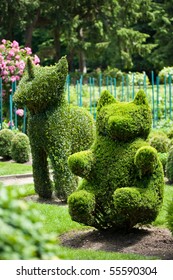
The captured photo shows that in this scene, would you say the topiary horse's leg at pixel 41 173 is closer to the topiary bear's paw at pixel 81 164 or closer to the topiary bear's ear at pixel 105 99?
the topiary bear's ear at pixel 105 99

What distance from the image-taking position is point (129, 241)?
24.1 feet

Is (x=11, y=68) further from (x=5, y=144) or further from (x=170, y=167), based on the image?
(x=170, y=167)

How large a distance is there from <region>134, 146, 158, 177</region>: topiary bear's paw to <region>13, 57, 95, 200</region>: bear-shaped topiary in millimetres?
2942

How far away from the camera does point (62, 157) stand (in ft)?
32.5

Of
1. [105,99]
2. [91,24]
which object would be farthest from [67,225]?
[91,24]

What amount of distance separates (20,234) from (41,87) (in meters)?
6.97

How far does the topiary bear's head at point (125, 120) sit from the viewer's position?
7402 mm

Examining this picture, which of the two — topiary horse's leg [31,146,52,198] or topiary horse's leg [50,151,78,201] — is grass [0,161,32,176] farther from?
topiary horse's leg [50,151,78,201]

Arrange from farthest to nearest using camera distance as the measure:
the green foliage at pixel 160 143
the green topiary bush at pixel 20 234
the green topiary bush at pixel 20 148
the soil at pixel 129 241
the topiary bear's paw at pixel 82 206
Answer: the green topiary bush at pixel 20 148 → the green foliage at pixel 160 143 → the topiary bear's paw at pixel 82 206 → the soil at pixel 129 241 → the green topiary bush at pixel 20 234

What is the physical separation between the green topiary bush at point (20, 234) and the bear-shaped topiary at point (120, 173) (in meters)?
4.08

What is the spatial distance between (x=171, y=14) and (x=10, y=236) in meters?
40.7

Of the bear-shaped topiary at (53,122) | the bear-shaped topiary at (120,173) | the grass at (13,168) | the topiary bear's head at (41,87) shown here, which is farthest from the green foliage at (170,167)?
the bear-shaped topiary at (120,173)

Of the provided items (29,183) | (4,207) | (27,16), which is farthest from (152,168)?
Result: (27,16)

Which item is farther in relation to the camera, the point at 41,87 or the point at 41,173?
the point at 41,173
